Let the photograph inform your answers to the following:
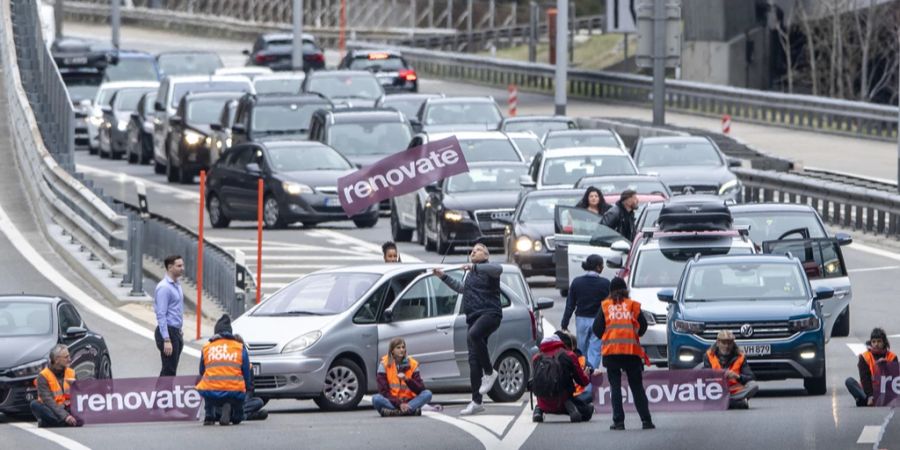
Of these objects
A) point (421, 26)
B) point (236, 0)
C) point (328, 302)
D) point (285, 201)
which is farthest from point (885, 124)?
point (236, 0)

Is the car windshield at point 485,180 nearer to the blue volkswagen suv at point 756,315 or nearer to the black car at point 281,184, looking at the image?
the black car at point 281,184

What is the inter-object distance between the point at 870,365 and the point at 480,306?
11.7 feet

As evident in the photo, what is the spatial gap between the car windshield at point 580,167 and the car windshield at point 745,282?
1221 cm

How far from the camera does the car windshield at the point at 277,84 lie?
51.0m

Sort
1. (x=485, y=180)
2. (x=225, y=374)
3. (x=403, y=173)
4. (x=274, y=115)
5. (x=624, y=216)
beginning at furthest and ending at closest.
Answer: (x=274, y=115), (x=485, y=180), (x=624, y=216), (x=403, y=173), (x=225, y=374)

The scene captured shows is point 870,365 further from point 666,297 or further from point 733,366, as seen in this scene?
point 666,297

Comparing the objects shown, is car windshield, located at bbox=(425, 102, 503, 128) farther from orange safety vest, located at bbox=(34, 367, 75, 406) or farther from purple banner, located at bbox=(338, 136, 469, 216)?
orange safety vest, located at bbox=(34, 367, 75, 406)

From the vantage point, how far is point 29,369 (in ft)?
68.5

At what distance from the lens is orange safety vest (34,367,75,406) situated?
19641 millimetres

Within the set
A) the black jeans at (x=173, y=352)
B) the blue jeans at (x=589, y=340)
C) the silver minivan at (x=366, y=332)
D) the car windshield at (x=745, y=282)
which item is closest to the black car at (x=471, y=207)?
the car windshield at (x=745, y=282)

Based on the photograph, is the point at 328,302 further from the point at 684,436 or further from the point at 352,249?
the point at 352,249

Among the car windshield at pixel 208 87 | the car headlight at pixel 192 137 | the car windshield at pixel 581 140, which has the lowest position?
the car headlight at pixel 192 137

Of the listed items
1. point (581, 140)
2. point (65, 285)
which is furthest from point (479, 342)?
point (581, 140)

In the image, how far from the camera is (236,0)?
10338 centimetres
